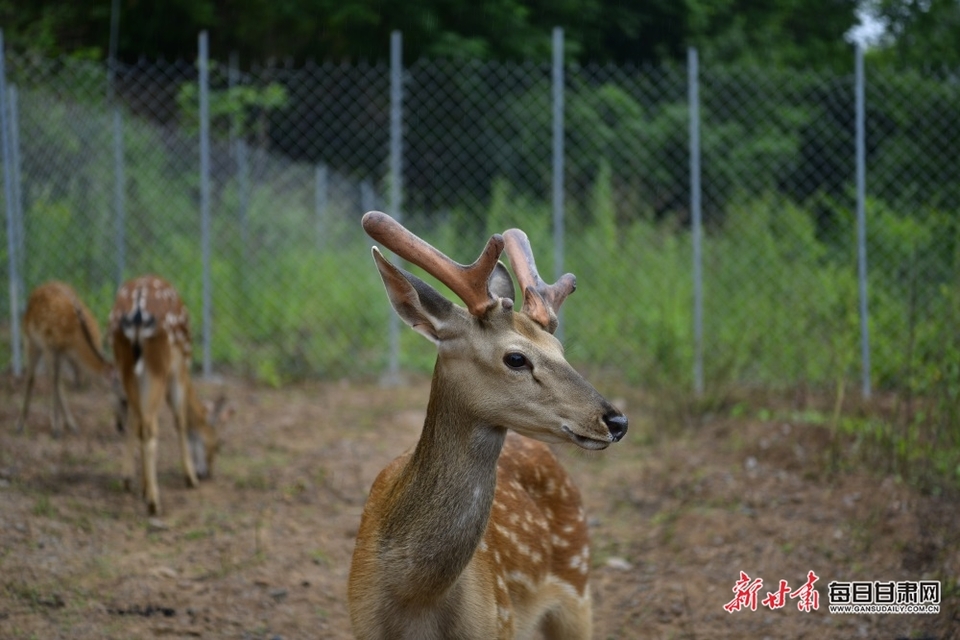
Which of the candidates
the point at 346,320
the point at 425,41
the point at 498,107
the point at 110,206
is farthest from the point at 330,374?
the point at 425,41

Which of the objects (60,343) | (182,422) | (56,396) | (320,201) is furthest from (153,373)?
(320,201)

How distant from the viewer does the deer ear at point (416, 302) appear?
2830 millimetres

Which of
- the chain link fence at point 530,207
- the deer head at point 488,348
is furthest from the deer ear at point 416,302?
the chain link fence at point 530,207

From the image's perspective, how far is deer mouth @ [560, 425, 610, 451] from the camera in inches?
104

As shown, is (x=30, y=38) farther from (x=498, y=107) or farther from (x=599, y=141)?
(x=599, y=141)

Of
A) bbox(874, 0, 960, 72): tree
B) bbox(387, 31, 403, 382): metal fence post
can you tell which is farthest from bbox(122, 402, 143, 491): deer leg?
bbox(874, 0, 960, 72): tree

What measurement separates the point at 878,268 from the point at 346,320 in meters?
4.95

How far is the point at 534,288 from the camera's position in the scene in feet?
10.2

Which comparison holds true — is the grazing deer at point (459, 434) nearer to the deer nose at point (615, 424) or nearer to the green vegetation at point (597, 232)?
the deer nose at point (615, 424)

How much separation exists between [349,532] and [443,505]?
284 cm

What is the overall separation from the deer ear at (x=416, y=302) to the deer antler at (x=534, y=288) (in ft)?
0.91

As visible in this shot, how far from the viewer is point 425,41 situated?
15.3m

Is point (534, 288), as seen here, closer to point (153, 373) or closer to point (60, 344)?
point (153, 373)

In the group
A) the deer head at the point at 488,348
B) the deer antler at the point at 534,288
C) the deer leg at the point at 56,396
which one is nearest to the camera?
the deer head at the point at 488,348
